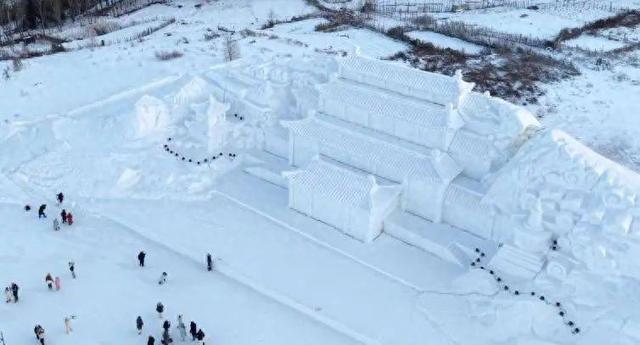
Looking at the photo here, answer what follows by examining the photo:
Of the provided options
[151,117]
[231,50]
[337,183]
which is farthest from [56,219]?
[231,50]

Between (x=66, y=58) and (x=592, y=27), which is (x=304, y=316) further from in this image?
(x=592, y=27)

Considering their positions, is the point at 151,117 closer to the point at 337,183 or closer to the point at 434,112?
the point at 337,183

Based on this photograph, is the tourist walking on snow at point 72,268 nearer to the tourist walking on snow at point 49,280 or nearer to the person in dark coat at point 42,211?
the tourist walking on snow at point 49,280

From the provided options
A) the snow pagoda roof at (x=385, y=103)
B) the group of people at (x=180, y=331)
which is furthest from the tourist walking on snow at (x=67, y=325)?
the snow pagoda roof at (x=385, y=103)

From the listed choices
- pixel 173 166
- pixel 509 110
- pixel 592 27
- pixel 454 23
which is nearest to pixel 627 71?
pixel 592 27

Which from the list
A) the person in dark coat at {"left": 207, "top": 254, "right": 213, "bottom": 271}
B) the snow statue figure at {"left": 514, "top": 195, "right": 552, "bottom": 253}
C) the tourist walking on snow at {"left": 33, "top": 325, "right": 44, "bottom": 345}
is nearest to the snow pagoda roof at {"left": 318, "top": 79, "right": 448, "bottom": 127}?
the snow statue figure at {"left": 514, "top": 195, "right": 552, "bottom": 253}

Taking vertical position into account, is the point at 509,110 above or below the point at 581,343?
above
